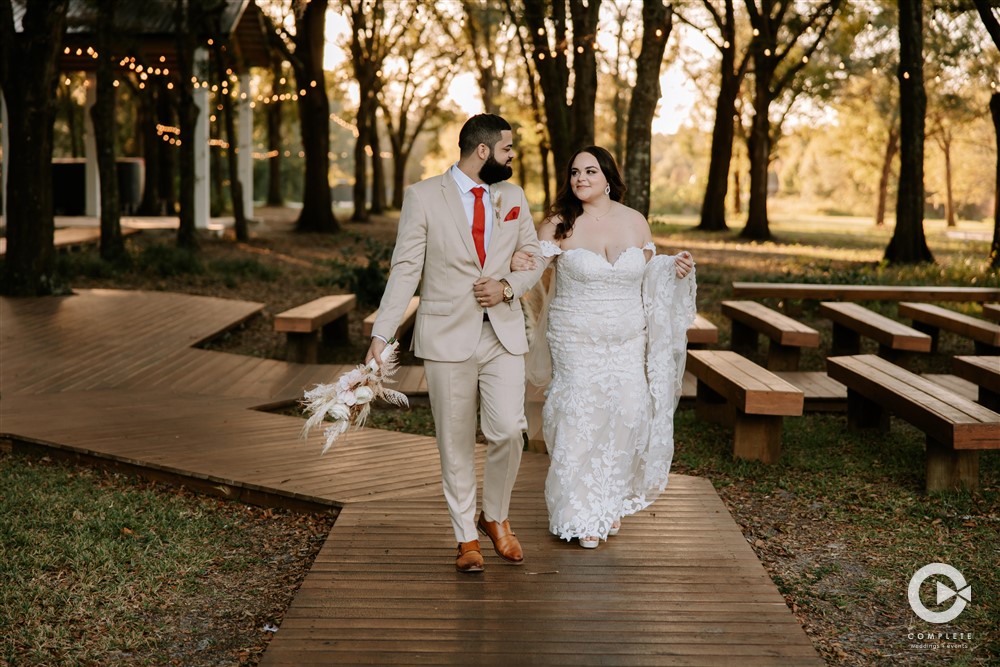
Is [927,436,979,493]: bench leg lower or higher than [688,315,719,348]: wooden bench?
lower

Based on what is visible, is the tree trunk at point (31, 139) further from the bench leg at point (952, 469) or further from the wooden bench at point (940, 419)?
the bench leg at point (952, 469)

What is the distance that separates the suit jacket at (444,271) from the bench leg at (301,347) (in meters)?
5.71

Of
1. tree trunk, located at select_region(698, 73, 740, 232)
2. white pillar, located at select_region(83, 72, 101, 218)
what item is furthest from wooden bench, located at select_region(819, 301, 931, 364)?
white pillar, located at select_region(83, 72, 101, 218)

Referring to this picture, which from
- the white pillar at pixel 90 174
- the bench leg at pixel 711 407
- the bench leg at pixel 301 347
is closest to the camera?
the bench leg at pixel 711 407

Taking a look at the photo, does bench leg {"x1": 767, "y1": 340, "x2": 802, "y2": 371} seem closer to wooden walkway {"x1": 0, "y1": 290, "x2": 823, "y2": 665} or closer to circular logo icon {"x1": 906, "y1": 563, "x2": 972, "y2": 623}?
wooden walkway {"x1": 0, "y1": 290, "x2": 823, "y2": 665}

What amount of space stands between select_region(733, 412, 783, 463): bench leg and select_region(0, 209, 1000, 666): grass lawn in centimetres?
13

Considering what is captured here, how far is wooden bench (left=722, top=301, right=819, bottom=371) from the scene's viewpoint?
905 cm

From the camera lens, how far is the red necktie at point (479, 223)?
14.8 ft

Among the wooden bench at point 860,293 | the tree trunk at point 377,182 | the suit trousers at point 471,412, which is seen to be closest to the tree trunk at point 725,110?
the tree trunk at point 377,182

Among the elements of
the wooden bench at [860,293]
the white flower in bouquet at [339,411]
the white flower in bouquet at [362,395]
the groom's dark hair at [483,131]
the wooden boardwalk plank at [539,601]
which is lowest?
the wooden boardwalk plank at [539,601]

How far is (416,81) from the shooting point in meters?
41.2

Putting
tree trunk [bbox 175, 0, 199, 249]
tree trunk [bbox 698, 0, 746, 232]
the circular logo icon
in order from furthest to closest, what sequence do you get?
tree trunk [bbox 698, 0, 746, 232] → tree trunk [bbox 175, 0, 199, 249] → the circular logo icon

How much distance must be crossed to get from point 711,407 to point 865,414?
3.89 ft

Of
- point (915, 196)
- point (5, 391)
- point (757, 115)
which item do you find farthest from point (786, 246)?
point (5, 391)
